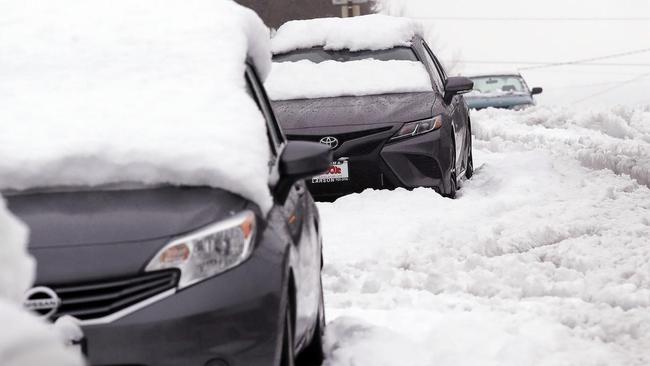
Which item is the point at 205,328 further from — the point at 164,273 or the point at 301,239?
the point at 301,239

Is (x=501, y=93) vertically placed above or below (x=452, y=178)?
below

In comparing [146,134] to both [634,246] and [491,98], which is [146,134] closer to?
[634,246]

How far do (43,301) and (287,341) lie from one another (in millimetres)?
921

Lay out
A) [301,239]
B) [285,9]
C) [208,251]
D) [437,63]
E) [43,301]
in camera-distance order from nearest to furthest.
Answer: [43,301] < [208,251] < [301,239] < [437,63] < [285,9]

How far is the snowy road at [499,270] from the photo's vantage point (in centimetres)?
652

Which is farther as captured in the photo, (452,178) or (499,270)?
(452,178)

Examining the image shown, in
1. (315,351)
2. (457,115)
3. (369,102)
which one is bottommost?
(457,115)

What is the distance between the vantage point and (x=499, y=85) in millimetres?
36812

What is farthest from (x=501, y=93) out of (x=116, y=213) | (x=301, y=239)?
(x=116, y=213)

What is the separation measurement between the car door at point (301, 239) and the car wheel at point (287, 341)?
133 mm

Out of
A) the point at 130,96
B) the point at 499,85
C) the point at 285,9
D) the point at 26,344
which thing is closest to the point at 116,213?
the point at 130,96

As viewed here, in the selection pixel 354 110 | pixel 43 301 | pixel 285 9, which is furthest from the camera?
pixel 285 9

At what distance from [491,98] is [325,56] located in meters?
22.4

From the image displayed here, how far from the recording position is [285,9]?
4881cm
